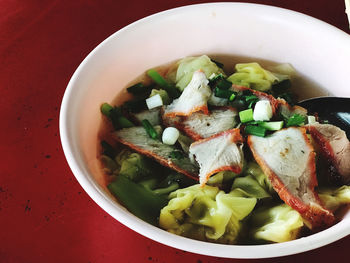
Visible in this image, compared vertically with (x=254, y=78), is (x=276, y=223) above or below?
below

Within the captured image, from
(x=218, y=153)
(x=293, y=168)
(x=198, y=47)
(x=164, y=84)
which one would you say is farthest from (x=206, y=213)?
(x=198, y=47)

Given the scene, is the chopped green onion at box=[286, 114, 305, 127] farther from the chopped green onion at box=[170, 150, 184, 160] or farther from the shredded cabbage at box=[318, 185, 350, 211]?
the chopped green onion at box=[170, 150, 184, 160]

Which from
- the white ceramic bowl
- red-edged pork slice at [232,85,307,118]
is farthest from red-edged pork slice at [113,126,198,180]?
red-edged pork slice at [232,85,307,118]

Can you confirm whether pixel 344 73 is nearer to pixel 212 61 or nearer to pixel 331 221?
pixel 212 61

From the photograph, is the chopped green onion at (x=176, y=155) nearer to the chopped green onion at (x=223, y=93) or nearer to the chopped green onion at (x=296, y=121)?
the chopped green onion at (x=223, y=93)

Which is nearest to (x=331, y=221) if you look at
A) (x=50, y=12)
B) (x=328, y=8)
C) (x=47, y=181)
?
(x=47, y=181)

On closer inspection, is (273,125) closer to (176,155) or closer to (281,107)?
(281,107)

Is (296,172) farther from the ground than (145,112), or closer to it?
closer to it
